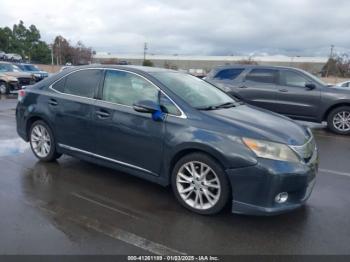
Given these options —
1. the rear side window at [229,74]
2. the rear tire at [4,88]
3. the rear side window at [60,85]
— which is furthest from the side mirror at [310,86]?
the rear tire at [4,88]

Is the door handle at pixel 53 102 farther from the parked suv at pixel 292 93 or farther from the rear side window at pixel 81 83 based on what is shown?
the parked suv at pixel 292 93

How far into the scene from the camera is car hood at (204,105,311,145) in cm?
391

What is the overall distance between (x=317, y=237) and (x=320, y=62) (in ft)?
269

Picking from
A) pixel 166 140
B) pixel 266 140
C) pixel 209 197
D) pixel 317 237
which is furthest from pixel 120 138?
pixel 317 237

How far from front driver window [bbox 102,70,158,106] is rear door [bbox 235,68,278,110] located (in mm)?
6155

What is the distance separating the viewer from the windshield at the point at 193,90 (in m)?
4.61

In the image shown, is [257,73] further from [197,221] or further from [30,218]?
[30,218]

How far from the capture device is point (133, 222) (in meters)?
3.91

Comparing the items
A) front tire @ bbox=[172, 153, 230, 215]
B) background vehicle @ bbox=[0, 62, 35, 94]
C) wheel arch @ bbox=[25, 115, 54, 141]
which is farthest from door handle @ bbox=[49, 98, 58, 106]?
background vehicle @ bbox=[0, 62, 35, 94]

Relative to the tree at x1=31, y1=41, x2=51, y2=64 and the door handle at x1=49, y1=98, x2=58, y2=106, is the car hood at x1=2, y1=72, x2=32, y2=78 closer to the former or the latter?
the door handle at x1=49, y1=98, x2=58, y2=106

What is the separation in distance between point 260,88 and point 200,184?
689 centimetres

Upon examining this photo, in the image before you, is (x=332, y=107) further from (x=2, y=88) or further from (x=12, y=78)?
(x=2, y=88)

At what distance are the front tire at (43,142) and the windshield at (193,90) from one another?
2.02 m

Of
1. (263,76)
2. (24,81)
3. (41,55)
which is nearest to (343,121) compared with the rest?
(263,76)
